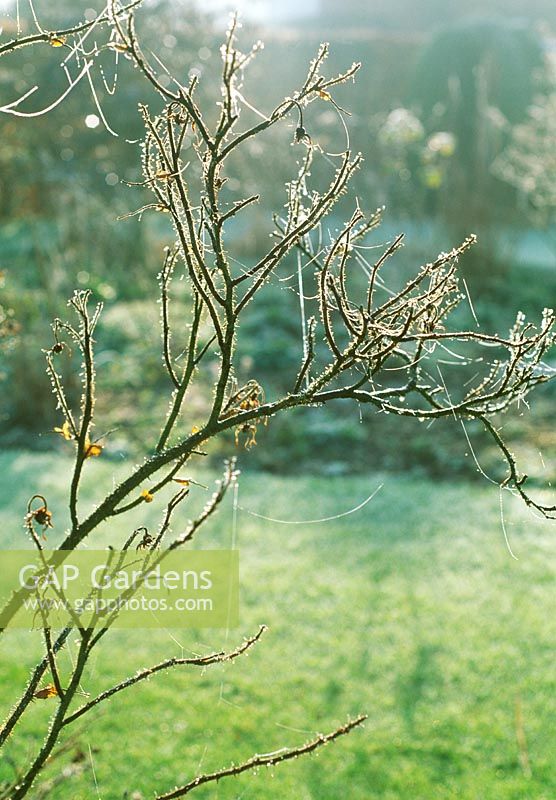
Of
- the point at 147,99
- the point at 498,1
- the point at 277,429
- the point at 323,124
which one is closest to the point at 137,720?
the point at 277,429

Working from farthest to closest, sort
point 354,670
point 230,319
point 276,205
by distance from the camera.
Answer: point 276,205 < point 354,670 < point 230,319

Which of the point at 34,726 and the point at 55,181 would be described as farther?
the point at 55,181

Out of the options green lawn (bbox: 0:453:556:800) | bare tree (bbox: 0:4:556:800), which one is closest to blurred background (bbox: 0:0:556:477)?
green lawn (bbox: 0:453:556:800)

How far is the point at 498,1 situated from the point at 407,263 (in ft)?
72.1

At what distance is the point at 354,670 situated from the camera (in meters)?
3.72

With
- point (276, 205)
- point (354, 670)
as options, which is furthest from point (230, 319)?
point (276, 205)

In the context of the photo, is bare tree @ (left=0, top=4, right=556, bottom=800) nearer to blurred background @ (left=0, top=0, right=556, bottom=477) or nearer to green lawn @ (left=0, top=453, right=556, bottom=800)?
green lawn @ (left=0, top=453, right=556, bottom=800)

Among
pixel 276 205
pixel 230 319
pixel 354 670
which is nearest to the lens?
pixel 230 319

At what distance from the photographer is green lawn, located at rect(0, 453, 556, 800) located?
10.1ft

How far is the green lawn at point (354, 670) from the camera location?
122 inches

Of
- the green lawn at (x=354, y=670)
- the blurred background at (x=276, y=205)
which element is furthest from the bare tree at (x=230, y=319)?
the blurred background at (x=276, y=205)

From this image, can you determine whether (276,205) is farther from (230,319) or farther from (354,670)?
(230,319)

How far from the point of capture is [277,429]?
22.3ft

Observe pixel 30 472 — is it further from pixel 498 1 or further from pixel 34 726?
pixel 498 1
